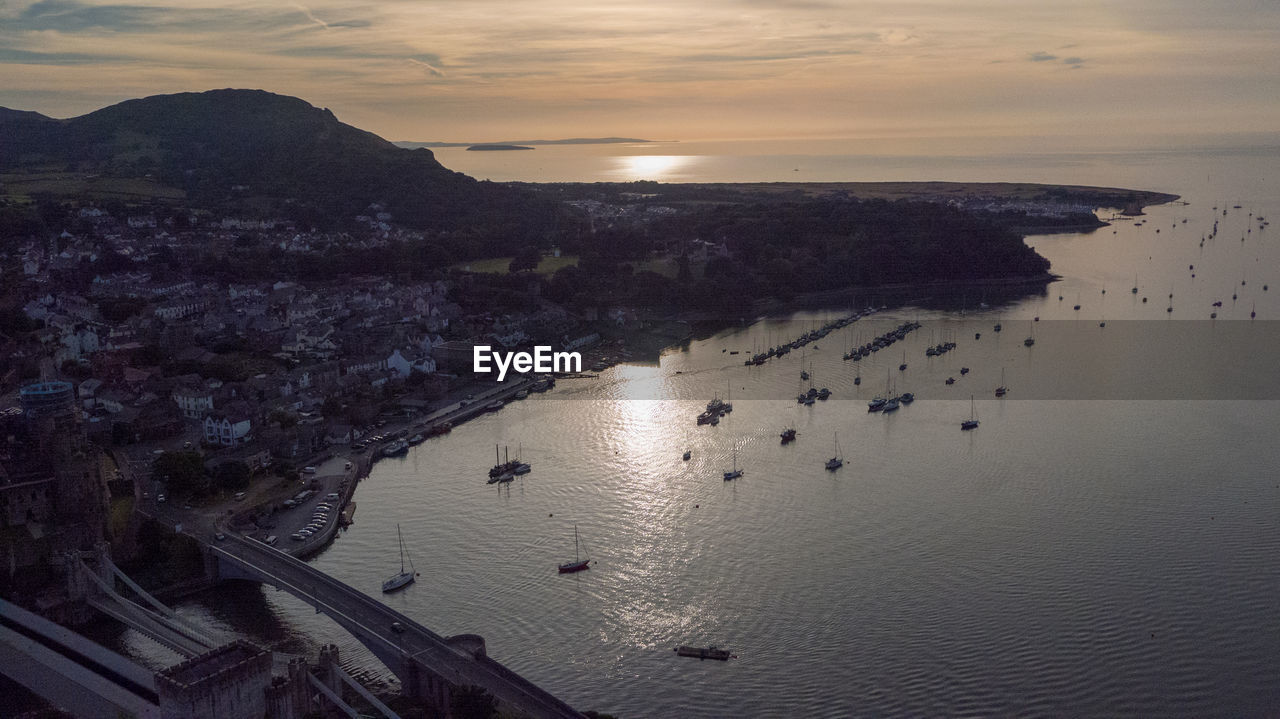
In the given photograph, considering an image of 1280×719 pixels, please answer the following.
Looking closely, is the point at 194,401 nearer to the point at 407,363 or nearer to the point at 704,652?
the point at 407,363

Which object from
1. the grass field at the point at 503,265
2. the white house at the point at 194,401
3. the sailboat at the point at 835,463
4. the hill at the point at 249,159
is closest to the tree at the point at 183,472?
the white house at the point at 194,401

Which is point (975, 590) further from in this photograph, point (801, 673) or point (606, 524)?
point (606, 524)

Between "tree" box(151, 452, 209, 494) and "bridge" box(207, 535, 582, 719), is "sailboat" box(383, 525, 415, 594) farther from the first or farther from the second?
"tree" box(151, 452, 209, 494)

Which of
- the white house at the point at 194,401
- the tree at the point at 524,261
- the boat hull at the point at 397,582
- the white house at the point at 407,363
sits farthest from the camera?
the tree at the point at 524,261

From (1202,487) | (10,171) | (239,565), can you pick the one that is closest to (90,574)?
(239,565)

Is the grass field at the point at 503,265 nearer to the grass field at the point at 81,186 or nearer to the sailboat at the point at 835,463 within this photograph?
the grass field at the point at 81,186

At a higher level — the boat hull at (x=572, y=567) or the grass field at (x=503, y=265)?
the grass field at (x=503, y=265)

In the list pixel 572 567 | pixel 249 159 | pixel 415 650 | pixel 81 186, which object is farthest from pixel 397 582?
pixel 249 159
